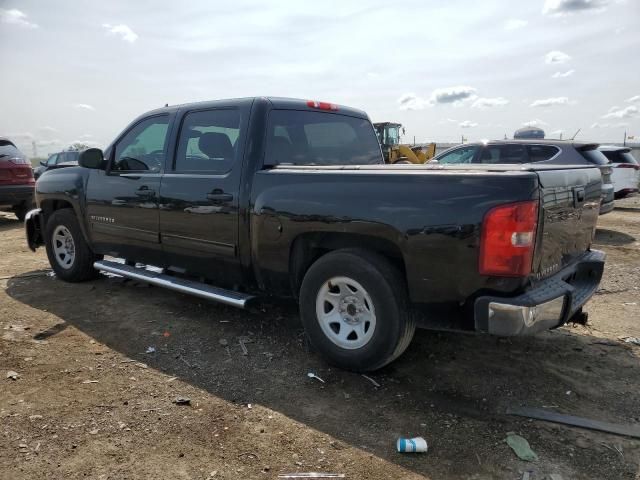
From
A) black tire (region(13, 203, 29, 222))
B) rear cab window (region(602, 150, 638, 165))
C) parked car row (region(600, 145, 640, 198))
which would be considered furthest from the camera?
black tire (region(13, 203, 29, 222))

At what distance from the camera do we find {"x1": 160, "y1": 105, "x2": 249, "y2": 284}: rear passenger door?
12.9ft

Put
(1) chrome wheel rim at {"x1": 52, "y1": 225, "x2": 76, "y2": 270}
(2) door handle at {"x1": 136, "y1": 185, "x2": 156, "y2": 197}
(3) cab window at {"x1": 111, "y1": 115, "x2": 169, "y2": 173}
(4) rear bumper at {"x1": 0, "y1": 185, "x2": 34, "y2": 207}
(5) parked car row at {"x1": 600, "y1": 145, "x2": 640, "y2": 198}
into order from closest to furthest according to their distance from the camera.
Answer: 1. (2) door handle at {"x1": 136, "y1": 185, "x2": 156, "y2": 197}
2. (3) cab window at {"x1": 111, "y1": 115, "x2": 169, "y2": 173}
3. (1) chrome wheel rim at {"x1": 52, "y1": 225, "x2": 76, "y2": 270}
4. (5) parked car row at {"x1": 600, "y1": 145, "x2": 640, "y2": 198}
5. (4) rear bumper at {"x1": 0, "y1": 185, "x2": 34, "y2": 207}

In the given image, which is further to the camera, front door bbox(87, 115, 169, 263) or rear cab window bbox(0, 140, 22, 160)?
rear cab window bbox(0, 140, 22, 160)

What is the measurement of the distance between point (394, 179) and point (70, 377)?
2.66m

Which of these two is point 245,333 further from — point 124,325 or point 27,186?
point 27,186

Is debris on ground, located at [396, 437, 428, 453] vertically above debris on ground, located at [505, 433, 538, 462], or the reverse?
debris on ground, located at [396, 437, 428, 453]

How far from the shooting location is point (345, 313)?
3.38 meters

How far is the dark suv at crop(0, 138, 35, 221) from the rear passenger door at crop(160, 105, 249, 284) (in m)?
7.77

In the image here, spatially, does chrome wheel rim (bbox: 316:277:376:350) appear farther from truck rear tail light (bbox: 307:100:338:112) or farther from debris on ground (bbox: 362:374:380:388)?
truck rear tail light (bbox: 307:100:338:112)

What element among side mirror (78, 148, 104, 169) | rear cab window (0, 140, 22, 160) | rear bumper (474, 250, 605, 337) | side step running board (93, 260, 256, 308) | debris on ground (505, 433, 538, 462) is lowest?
debris on ground (505, 433, 538, 462)

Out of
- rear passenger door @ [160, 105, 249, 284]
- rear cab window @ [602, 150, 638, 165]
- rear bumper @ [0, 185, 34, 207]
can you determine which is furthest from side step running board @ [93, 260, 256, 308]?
rear cab window @ [602, 150, 638, 165]

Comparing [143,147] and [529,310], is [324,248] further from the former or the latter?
[143,147]

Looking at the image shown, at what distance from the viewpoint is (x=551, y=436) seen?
2.72 m

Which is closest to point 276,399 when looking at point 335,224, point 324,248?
point 324,248
